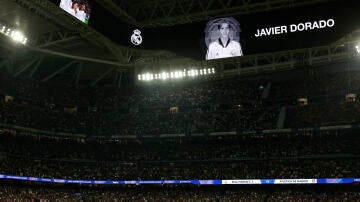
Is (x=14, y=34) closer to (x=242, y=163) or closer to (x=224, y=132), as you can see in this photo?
(x=224, y=132)

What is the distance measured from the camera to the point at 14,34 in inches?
1523

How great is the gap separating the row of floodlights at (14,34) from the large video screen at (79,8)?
6.94 meters

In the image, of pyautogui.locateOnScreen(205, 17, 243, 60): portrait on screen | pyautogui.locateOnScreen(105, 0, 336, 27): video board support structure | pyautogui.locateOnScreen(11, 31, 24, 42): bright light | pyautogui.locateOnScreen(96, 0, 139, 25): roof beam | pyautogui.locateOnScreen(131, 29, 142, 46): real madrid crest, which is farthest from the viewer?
pyautogui.locateOnScreen(131, 29, 142, 46): real madrid crest

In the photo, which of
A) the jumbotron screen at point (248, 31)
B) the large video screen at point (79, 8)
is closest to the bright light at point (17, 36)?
the large video screen at point (79, 8)

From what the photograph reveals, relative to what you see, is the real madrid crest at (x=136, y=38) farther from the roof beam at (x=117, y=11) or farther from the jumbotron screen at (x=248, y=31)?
the roof beam at (x=117, y=11)

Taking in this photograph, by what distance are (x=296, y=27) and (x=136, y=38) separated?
17110mm

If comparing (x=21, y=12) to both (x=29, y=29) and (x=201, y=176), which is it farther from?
(x=201, y=176)

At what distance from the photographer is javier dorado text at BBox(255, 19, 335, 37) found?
36.2 meters

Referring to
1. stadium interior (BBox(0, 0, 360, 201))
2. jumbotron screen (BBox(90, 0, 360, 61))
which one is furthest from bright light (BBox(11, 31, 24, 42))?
jumbotron screen (BBox(90, 0, 360, 61))

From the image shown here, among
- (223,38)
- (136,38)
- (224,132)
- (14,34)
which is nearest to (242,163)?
(224,132)

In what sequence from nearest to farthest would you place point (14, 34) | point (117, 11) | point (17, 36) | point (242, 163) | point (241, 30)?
1. point (14, 34)
2. point (17, 36)
3. point (241, 30)
4. point (117, 11)
5. point (242, 163)

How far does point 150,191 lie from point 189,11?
21.3 meters

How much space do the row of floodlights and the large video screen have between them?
22.8 ft

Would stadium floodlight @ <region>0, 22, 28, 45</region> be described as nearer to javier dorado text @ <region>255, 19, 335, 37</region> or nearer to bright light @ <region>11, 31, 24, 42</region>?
bright light @ <region>11, 31, 24, 42</region>
